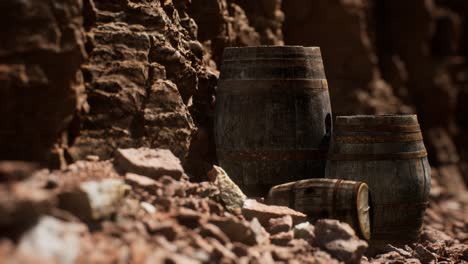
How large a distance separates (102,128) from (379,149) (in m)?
2.12

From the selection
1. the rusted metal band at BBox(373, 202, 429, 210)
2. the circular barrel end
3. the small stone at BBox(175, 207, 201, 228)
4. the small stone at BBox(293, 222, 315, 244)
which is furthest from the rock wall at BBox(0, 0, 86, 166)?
the rusted metal band at BBox(373, 202, 429, 210)

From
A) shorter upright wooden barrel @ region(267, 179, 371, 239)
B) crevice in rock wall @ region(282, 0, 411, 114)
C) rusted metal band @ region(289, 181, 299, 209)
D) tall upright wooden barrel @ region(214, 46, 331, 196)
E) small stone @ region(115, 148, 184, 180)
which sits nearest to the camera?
small stone @ region(115, 148, 184, 180)

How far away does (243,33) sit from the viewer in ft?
27.7

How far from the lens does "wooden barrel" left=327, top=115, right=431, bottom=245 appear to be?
5941 mm

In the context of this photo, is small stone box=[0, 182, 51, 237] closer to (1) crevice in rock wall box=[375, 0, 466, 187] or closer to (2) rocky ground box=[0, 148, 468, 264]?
(2) rocky ground box=[0, 148, 468, 264]

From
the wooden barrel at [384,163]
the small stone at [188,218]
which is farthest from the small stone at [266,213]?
the wooden barrel at [384,163]

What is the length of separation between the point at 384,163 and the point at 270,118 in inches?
35.9

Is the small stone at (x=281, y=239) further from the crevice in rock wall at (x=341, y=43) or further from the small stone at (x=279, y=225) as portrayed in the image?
the crevice in rock wall at (x=341, y=43)

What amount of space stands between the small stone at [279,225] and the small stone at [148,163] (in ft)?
2.12

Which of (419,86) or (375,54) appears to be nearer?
(375,54)

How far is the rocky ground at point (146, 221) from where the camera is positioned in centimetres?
335

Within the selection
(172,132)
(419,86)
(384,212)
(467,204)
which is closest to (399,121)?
(384,212)

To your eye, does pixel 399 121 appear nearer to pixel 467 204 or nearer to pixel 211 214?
pixel 211 214

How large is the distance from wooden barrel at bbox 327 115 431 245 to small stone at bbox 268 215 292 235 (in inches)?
42.5
